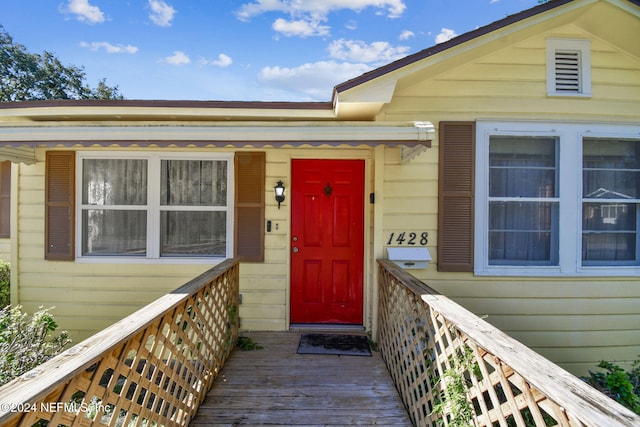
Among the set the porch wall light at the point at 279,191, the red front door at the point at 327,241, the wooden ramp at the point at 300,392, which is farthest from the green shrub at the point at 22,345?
the porch wall light at the point at 279,191

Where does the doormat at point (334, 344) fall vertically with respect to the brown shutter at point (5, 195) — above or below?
below

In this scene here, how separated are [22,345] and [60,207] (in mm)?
1725

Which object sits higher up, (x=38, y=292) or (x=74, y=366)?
(x=74, y=366)

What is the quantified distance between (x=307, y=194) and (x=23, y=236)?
144 inches

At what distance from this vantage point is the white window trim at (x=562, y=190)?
3.66 m

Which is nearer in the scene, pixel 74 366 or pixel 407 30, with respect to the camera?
pixel 74 366

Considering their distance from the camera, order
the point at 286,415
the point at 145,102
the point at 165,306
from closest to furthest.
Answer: the point at 165,306, the point at 286,415, the point at 145,102

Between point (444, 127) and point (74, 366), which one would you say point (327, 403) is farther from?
point (444, 127)

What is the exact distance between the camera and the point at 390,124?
291cm

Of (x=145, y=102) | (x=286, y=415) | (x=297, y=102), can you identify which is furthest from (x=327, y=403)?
(x=145, y=102)

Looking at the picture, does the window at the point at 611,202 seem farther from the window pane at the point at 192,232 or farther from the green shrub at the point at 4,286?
the green shrub at the point at 4,286

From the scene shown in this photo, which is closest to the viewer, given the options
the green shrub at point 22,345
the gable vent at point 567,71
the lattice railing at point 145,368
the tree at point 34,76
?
the lattice railing at point 145,368

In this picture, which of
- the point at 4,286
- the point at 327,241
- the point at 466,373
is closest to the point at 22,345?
the point at 4,286

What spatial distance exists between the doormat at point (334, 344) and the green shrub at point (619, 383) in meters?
2.40
